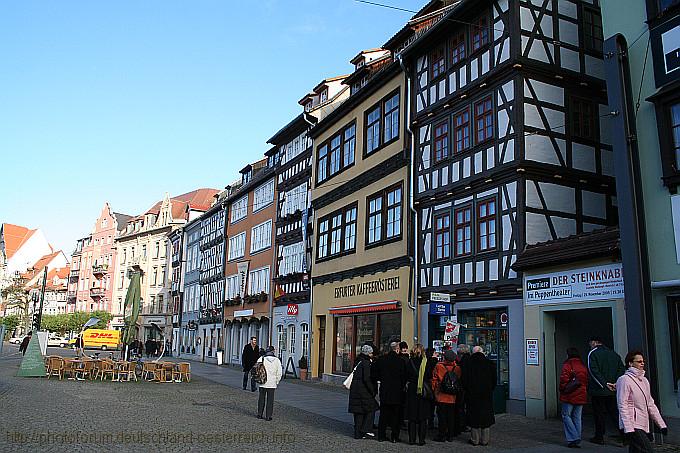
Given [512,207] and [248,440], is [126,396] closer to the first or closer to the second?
[248,440]

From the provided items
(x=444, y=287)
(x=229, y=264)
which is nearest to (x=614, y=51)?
(x=444, y=287)

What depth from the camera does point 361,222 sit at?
2609 cm

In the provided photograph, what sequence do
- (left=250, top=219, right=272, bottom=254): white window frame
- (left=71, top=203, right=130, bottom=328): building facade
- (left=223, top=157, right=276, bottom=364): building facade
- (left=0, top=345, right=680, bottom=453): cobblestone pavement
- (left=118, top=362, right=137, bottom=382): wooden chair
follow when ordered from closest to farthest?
(left=0, top=345, right=680, bottom=453): cobblestone pavement, (left=118, top=362, right=137, bottom=382): wooden chair, (left=223, top=157, right=276, bottom=364): building facade, (left=250, top=219, right=272, bottom=254): white window frame, (left=71, top=203, right=130, bottom=328): building facade

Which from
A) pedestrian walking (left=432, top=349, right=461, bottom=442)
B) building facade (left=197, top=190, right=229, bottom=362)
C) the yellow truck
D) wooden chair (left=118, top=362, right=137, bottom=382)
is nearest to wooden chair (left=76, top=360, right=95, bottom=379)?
wooden chair (left=118, top=362, right=137, bottom=382)

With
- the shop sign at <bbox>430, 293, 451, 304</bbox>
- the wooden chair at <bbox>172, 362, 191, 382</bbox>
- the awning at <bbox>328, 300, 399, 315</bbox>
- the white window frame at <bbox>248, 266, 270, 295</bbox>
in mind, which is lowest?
the wooden chair at <bbox>172, 362, 191, 382</bbox>

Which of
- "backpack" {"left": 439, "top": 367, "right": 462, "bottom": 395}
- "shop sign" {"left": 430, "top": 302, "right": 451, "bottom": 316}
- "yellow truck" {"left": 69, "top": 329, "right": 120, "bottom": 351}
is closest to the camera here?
"backpack" {"left": 439, "top": 367, "right": 462, "bottom": 395}

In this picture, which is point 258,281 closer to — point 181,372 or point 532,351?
point 181,372

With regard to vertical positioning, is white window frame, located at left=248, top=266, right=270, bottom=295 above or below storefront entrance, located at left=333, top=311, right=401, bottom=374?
above

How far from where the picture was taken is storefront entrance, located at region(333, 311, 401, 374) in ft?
75.9

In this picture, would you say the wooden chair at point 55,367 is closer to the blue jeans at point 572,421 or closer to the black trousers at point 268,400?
the black trousers at point 268,400

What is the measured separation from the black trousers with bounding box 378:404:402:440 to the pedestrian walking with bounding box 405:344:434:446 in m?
0.35

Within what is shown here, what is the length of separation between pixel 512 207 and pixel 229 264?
33190 mm

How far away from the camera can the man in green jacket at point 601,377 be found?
1204 cm

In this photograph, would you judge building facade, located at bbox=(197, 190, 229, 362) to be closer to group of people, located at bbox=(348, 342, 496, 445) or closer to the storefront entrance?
the storefront entrance
